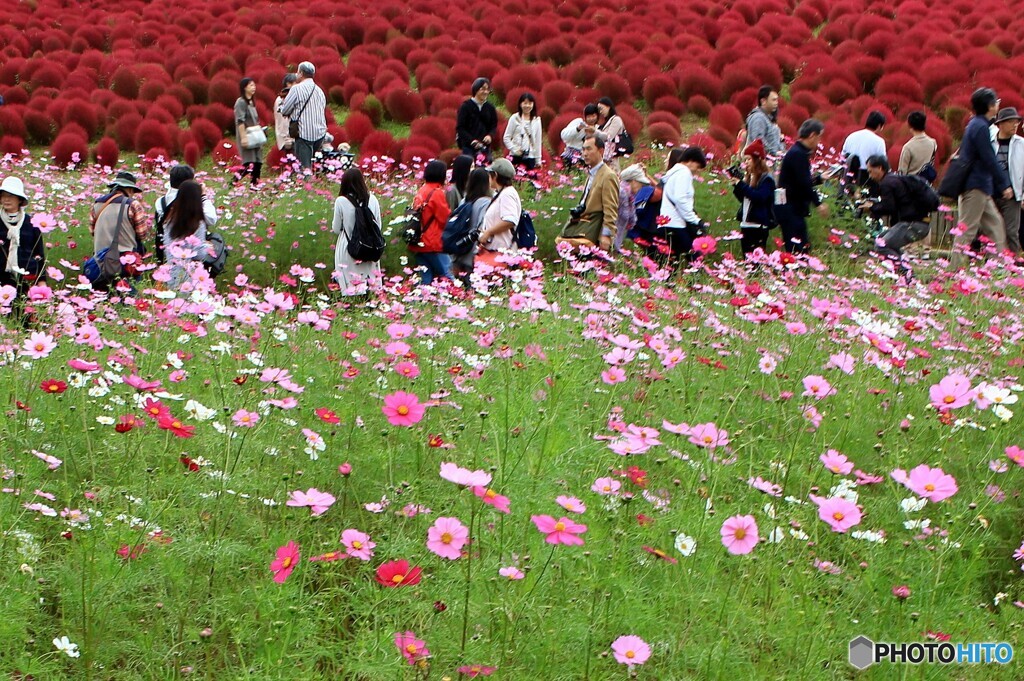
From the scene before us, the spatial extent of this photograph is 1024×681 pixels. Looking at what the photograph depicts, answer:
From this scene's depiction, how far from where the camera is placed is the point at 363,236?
678 centimetres

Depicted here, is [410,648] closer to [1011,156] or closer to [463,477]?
[463,477]

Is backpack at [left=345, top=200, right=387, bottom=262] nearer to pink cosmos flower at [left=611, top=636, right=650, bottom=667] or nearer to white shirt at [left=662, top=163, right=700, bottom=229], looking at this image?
white shirt at [left=662, top=163, right=700, bottom=229]

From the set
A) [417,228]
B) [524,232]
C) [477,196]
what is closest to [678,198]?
[524,232]

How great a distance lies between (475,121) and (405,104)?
386cm

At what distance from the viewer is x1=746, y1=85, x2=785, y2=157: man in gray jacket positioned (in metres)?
9.32

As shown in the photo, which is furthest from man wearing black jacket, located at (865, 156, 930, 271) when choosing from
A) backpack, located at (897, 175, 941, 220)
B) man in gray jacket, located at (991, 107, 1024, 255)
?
man in gray jacket, located at (991, 107, 1024, 255)

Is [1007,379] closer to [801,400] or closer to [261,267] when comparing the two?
[801,400]

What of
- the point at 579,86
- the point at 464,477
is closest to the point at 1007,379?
the point at 464,477

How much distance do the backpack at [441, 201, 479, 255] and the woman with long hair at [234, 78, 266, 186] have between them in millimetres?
4234

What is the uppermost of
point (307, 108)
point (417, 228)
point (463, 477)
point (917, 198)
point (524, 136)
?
point (307, 108)

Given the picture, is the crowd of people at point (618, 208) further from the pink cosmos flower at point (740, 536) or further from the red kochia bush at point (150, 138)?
the red kochia bush at point (150, 138)

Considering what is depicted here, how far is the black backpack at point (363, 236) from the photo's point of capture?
6.77 m

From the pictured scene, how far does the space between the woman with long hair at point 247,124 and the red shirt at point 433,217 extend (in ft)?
13.1

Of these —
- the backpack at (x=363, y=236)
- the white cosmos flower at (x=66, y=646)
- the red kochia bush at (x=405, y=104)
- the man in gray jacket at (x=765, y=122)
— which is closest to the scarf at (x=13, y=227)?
the backpack at (x=363, y=236)
